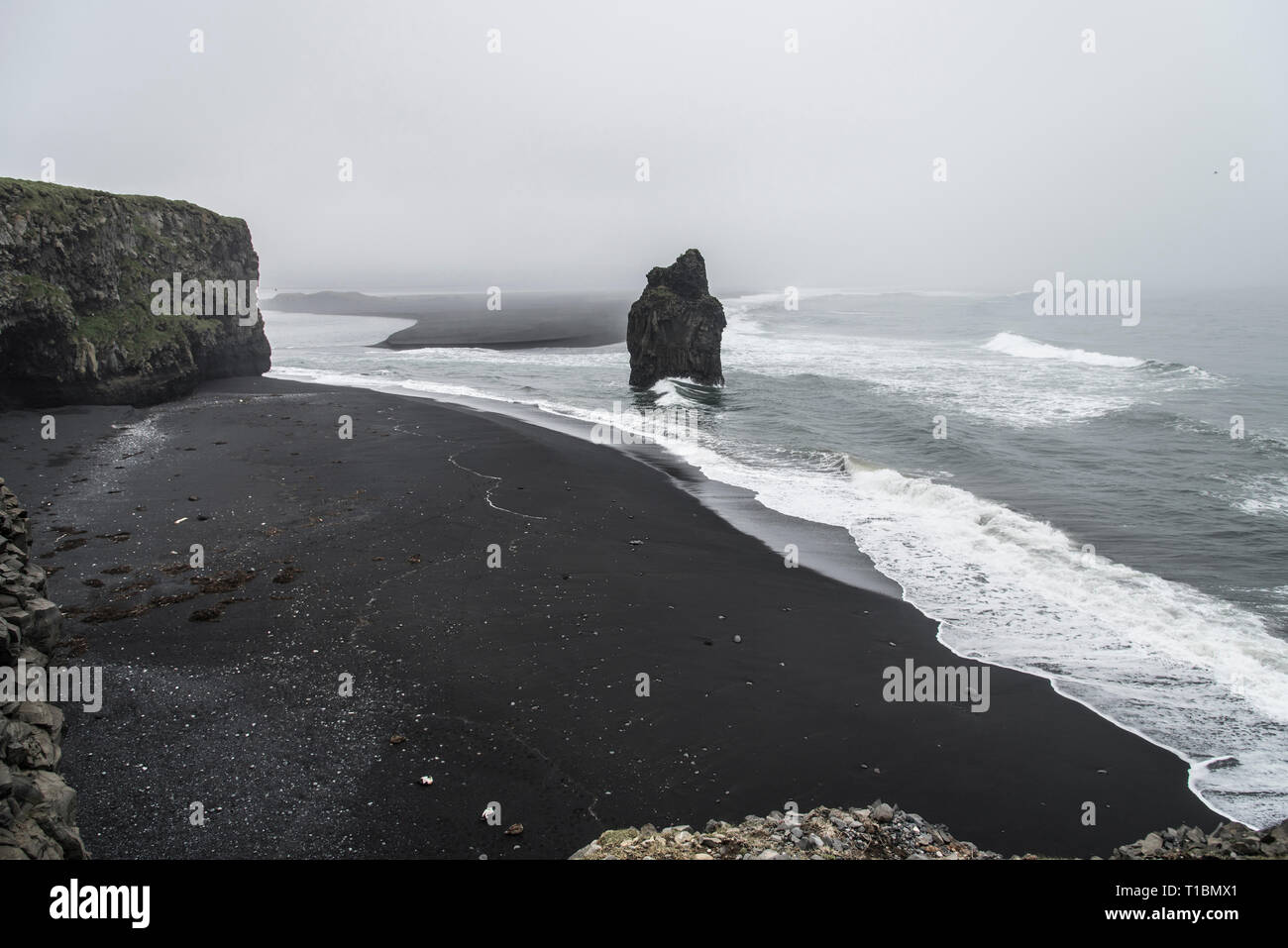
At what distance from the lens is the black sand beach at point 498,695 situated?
8195 mm

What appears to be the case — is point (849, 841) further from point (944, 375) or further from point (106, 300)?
point (944, 375)

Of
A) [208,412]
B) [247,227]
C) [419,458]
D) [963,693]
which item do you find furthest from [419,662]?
[247,227]

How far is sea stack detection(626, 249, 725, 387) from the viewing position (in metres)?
46.8

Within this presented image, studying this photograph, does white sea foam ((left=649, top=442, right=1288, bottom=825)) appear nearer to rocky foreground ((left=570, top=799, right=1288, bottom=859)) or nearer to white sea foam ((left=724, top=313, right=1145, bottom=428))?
rocky foreground ((left=570, top=799, right=1288, bottom=859))

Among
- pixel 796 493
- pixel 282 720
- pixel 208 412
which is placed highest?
pixel 208 412

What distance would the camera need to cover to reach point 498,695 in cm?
1047

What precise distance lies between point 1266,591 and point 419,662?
1705 centimetres

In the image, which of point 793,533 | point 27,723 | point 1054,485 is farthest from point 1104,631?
point 27,723

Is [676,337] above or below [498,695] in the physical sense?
above

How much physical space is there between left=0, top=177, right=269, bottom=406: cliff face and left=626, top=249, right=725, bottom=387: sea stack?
2531 cm

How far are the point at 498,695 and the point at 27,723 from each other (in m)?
5.46

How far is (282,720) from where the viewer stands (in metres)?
9.61

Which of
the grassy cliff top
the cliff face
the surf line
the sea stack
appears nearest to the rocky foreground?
the surf line
